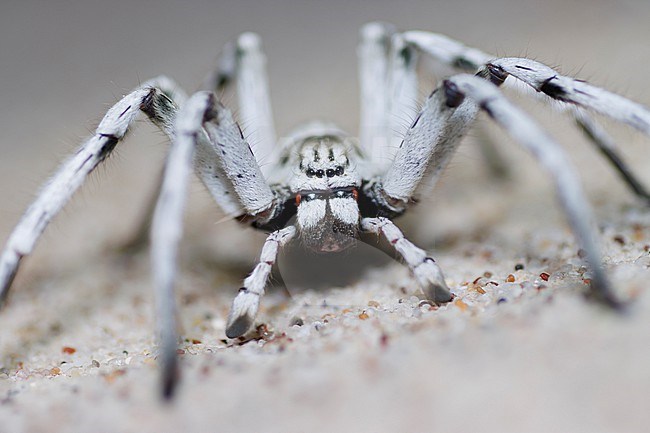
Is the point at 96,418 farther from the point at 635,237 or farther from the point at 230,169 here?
the point at 635,237

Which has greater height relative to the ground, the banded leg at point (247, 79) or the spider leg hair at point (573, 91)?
the spider leg hair at point (573, 91)

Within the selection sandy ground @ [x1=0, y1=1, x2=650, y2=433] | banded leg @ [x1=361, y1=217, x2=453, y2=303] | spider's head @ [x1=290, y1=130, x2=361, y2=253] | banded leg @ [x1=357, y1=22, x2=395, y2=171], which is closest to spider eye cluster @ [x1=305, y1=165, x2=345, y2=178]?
spider's head @ [x1=290, y1=130, x2=361, y2=253]

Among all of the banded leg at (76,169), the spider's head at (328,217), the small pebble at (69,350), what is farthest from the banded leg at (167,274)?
the small pebble at (69,350)

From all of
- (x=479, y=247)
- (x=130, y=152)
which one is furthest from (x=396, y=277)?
(x=130, y=152)

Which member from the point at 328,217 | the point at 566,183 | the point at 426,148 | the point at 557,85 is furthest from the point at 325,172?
the point at 566,183

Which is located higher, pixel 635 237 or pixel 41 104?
pixel 635 237

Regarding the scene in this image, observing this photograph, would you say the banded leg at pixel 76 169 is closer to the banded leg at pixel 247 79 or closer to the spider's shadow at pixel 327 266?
the spider's shadow at pixel 327 266
